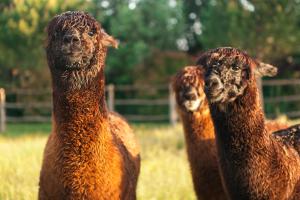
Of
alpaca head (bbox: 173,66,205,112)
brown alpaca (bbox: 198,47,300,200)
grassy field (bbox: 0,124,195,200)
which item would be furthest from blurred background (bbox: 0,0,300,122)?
brown alpaca (bbox: 198,47,300,200)

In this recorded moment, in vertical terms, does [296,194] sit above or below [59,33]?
below

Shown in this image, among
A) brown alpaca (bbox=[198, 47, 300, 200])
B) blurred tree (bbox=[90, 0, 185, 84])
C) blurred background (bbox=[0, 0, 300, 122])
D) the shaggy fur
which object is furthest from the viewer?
blurred tree (bbox=[90, 0, 185, 84])

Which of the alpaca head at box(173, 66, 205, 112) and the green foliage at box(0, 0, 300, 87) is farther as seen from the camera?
the green foliage at box(0, 0, 300, 87)

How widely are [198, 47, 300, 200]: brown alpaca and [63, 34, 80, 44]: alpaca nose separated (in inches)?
42.3

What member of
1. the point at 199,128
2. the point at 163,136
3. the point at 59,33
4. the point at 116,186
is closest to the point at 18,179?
the point at 199,128

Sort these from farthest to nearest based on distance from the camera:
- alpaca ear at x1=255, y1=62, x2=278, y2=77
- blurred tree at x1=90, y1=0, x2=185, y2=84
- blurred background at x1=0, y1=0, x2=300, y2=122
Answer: blurred tree at x1=90, y1=0, x2=185, y2=84, blurred background at x1=0, y1=0, x2=300, y2=122, alpaca ear at x1=255, y1=62, x2=278, y2=77

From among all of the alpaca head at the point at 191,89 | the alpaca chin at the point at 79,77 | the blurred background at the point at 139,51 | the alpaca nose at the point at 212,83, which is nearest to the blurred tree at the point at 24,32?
the blurred background at the point at 139,51

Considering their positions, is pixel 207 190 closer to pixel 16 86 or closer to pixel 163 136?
pixel 163 136

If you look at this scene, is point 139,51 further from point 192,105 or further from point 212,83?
point 212,83

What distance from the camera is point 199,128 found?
639cm

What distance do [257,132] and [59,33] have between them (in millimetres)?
1795

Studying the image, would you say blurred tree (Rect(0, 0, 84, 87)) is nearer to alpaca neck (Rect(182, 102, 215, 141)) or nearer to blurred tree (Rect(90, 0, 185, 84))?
blurred tree (Rect(90, 0, 185, 84))

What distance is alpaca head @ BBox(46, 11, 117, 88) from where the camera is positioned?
4.11 metres

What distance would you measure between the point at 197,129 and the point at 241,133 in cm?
192
